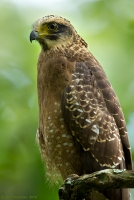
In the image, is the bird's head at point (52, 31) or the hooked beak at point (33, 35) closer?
the hooked beak at point (33, 35)

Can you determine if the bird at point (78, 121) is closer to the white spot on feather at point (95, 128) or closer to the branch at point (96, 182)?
the white spot on feather at point (95, 128)

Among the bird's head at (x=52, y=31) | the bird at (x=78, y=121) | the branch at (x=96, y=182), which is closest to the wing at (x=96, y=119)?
the bird at (x=78, y=121)

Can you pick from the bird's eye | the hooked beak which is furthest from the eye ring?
the hooked beak

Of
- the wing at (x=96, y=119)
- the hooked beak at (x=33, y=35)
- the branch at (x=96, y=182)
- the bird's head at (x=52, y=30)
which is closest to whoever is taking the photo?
the branch at (x=96, y=182)

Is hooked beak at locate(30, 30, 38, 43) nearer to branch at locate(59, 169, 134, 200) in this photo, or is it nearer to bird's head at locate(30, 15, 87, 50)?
bird's head at locate(30, 15, 87, 50)

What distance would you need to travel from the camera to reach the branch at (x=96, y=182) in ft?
12.8

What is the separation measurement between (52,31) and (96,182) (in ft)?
8.28

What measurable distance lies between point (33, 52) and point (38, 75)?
0.32 meters

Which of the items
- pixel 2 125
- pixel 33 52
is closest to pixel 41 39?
pixel 33 52

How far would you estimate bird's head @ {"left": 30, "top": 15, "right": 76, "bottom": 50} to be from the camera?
604cm

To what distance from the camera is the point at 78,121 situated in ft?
17.9

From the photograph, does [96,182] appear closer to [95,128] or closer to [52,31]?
[95,128]

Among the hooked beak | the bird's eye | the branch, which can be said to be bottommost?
the branch

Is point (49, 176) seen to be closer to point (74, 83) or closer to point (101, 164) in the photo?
point (101, 164)
